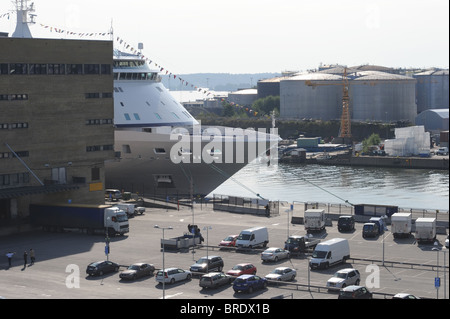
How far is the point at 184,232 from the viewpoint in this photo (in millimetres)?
41594

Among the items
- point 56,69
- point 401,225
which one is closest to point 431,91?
point 56,69

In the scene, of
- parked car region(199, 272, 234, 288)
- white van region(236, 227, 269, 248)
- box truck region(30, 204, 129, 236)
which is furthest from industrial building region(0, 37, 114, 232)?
parked car region(199, 272, 234, 288)

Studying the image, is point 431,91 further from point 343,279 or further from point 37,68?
point 343,279

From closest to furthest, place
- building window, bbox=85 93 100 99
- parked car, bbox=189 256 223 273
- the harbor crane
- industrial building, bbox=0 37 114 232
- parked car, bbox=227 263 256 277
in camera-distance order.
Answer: parked car, bbox=227 263 256 277 → parked car, bbox=189 256 223 273 → industrial building, bbox=0 37 114 232 → building window, bbox=85 93 100 99 → the harbor crane

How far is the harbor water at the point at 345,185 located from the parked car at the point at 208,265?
80.4 ft

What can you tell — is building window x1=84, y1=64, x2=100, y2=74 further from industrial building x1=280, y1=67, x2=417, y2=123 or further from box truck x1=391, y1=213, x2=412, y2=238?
industrial building x1=280, y1=67, x2=417, y2=123

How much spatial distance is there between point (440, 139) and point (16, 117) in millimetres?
64116

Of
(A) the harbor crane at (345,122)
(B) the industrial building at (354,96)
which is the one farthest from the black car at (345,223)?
(B) the industrial building at (354,96)

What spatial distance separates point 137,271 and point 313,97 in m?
111

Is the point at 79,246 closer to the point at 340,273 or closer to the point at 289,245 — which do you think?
the point at 289,245

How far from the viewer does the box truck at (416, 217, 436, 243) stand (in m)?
37.3

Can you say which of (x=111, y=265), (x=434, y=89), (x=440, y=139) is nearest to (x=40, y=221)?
(x=111, y=265)

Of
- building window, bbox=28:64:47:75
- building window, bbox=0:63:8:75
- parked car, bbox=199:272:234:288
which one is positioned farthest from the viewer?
building window, bbox=28:64:47:75

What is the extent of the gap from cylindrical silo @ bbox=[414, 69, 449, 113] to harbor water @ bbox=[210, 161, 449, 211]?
52674 mm
